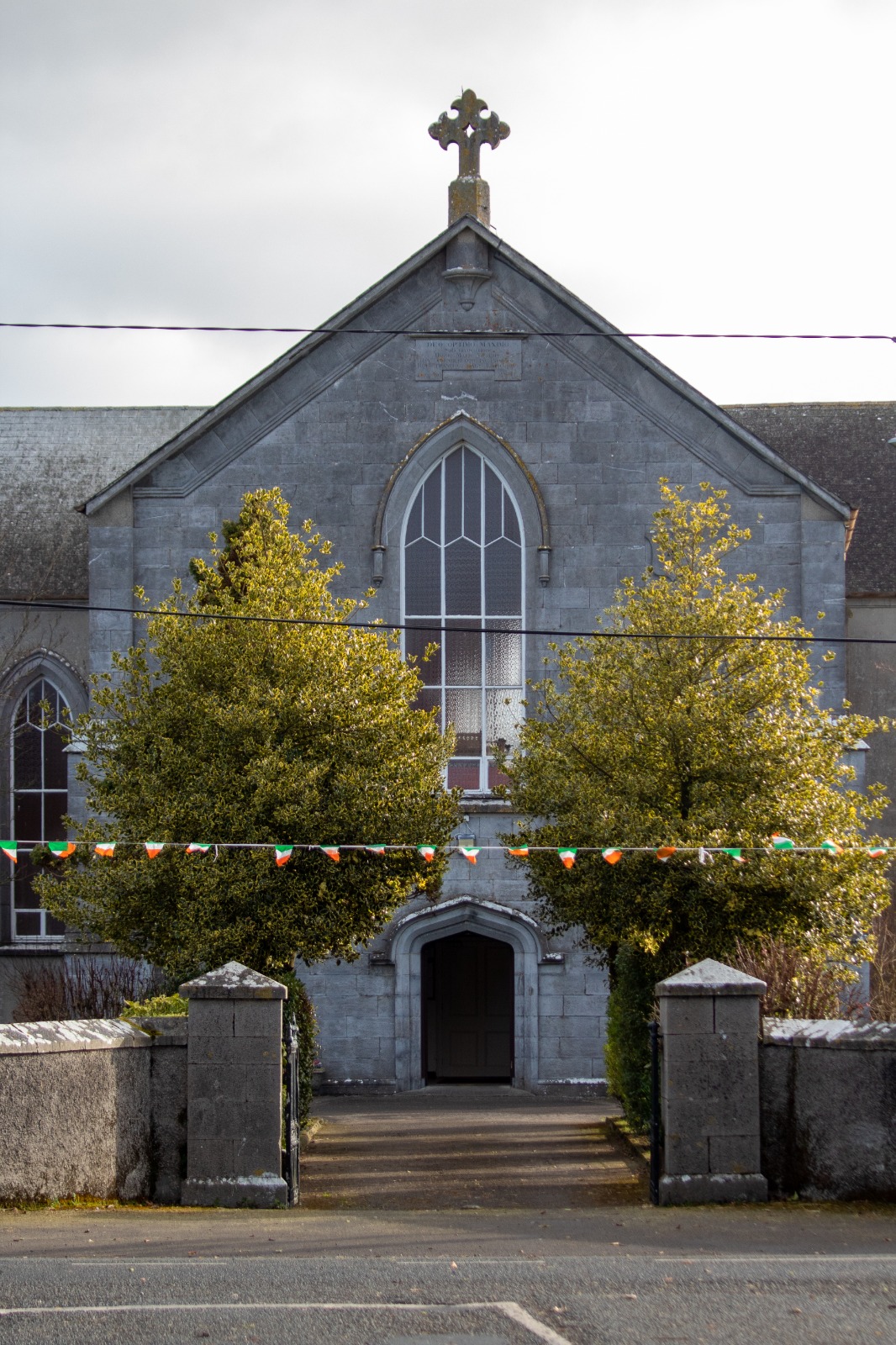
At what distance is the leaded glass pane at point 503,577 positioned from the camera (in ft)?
70.6

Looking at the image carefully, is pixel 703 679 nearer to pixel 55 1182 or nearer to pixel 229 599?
pixel 229 599

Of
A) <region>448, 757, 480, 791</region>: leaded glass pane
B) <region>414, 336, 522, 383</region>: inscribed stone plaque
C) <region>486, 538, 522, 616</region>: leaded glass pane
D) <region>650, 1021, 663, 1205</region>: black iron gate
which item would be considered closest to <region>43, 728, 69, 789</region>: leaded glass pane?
<region>448, 757, 480, 791</region>: leaded glass pane

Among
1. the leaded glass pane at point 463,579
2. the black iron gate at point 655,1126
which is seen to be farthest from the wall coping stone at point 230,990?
the leaded glass pane at point 463,579

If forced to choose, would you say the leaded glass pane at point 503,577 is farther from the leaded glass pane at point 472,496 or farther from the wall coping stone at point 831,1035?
the wall coping stone at point 831,1035

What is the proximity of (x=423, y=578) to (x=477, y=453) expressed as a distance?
6.40 feet

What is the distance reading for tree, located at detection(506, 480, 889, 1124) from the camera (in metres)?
14.8

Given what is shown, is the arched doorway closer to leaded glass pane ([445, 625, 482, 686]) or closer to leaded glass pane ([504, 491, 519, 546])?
leaded glass pane ([445, 625, 482, 686])

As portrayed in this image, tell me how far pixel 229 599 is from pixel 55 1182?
7.09 meters

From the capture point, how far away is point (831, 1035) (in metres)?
11.4

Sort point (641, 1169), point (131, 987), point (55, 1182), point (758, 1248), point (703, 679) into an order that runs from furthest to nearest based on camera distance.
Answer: point (131, 987) → point (703, 679) → point (641, 1169) → point (55, 1182) → point (758, 1248)

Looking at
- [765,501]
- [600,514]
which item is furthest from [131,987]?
[765,501]

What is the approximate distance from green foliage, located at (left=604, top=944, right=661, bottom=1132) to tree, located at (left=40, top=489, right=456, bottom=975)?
2395 millimetres

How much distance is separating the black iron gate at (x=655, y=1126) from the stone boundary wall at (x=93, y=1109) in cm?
356

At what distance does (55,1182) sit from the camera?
10719mm
